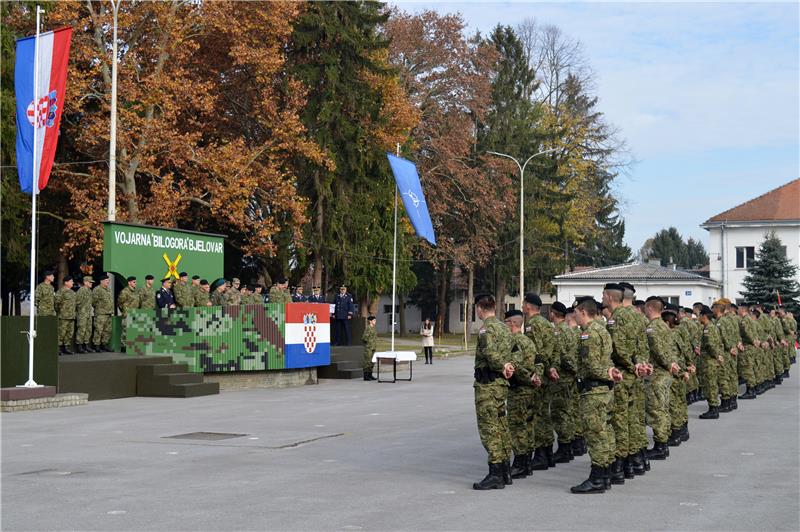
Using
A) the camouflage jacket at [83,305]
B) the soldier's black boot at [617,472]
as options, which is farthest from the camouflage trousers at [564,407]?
the camouflage jacket at [83,305]

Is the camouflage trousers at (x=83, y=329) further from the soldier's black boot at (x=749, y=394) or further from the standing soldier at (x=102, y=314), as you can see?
the soldier's black boot at (x=749, y=394)

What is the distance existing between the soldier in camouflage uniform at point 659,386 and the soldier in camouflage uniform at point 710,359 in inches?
209

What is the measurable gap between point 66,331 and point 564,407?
1447cm

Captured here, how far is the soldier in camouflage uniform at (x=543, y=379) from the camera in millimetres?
12266

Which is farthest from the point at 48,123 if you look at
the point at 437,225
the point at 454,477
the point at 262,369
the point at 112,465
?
the point at 437,225

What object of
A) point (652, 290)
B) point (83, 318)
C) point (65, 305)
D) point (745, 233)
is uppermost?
point (745, 233)

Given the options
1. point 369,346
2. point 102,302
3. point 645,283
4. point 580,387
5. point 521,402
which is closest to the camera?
point 580,387

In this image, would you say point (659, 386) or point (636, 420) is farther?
point (659, 386)

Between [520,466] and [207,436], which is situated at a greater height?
[520,466]

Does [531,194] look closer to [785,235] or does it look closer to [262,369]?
[785,235]

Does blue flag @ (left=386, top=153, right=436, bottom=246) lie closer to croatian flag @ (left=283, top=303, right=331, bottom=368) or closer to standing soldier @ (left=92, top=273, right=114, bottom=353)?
croatian flag @ (left=283, top=303, right=331, bottom=368)

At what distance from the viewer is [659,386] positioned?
12992mm

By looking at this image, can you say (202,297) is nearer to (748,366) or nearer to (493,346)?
(748,366)

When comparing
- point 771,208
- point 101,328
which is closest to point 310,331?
point 101,328
